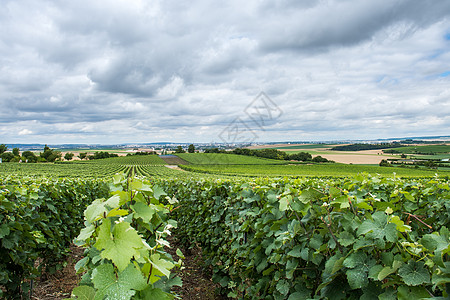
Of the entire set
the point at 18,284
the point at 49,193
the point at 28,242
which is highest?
the point at 49,193

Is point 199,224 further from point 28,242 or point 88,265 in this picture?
point 88,265

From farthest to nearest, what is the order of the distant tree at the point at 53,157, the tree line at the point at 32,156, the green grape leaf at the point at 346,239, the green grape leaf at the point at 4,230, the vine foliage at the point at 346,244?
the distant tree at the point at 53,157 < the tree line at the point at 32,156 < the green grape leaf at the point at 4,230 < the green grape leaf at the point at 346,239 < the vine foliage at the point at 346,244

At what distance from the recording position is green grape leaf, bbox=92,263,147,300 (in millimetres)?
1080

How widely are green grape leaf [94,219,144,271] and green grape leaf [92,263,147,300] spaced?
2.5 inches

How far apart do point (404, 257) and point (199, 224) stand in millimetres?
5367

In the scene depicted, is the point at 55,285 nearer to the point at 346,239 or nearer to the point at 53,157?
the point at 346,239

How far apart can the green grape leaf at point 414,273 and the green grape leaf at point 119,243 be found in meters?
1.29

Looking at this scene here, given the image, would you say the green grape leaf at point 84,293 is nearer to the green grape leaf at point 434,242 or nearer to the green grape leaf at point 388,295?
the green grape leaf at point 388,295

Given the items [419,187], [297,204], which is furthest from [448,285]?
[419,187]

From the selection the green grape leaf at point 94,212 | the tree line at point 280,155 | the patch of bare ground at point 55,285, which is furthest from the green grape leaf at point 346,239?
the tree line at point 280,155

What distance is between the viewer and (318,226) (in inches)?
86.0

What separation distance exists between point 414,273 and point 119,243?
1443mm

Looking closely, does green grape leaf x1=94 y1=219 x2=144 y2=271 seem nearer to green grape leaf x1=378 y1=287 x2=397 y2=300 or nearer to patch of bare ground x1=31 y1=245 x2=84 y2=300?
green grape leaf x1=378 y1=287 x2=397 y2=300

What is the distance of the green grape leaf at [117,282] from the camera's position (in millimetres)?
1080
